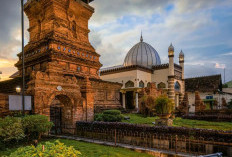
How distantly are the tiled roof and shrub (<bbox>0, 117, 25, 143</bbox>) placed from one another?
35.8 meters

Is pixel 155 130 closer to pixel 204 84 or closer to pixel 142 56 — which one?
pixel 142 56

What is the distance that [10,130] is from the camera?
7.48 metres

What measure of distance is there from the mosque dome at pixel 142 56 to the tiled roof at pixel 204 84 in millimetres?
9366

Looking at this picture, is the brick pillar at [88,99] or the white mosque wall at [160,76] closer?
the brick pillar at [88,99]

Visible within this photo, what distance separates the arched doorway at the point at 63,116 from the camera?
11.6 m

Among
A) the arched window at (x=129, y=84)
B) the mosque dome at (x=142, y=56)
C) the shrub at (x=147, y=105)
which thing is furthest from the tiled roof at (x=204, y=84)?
the shrub at (x=147, y=105)

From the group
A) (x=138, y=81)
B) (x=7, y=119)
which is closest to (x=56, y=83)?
(x=7, y=119)

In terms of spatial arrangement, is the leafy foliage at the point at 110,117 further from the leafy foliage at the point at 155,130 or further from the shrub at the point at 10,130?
the shrub at the point at 10,130

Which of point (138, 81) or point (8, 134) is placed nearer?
point (8, 134)

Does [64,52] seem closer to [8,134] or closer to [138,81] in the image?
[8,134]

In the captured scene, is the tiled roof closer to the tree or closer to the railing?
the tree

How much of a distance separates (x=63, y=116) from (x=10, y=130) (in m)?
4.62

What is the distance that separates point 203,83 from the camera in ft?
122

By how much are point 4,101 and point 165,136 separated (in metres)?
8.66
